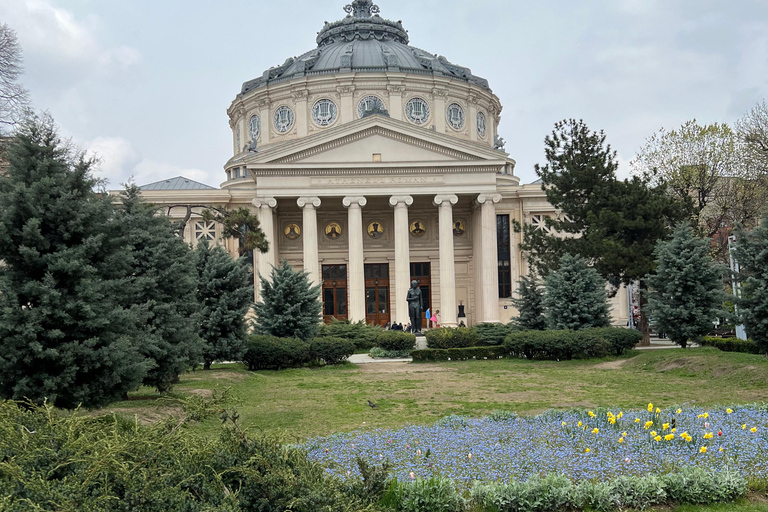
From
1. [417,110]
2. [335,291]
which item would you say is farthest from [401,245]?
[417,110]

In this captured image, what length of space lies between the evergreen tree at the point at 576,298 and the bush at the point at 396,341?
21.0 feet

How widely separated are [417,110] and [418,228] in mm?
12142

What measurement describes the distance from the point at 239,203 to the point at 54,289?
41.5 metres

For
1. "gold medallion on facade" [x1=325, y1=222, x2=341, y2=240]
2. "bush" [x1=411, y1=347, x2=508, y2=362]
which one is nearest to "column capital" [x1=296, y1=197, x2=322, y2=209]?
"gold medallion on facade" [x1=325, y1=222, x2=341, y2=240]

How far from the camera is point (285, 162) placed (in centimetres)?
4466

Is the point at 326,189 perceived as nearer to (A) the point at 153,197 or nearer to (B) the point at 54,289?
(A) the point at 153,197

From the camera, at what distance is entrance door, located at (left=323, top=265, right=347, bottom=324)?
165 ft

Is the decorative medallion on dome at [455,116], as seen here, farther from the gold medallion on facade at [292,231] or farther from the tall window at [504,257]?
the gold medallion on facade at [292,231]

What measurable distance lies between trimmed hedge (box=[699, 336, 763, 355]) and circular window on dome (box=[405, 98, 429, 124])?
35.7 m

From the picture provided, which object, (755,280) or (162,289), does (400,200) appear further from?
(162,289)

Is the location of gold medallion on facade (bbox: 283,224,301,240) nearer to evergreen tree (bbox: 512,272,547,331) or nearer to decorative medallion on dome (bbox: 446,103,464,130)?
decorative medallion on dome (bbox: 446,103,464,130)

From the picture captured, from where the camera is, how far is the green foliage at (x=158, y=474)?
169 inches

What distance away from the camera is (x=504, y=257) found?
2030 inches

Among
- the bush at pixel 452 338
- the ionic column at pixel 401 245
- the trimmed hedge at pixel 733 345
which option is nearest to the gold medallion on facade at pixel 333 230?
the ionic column at pixel 401 245
